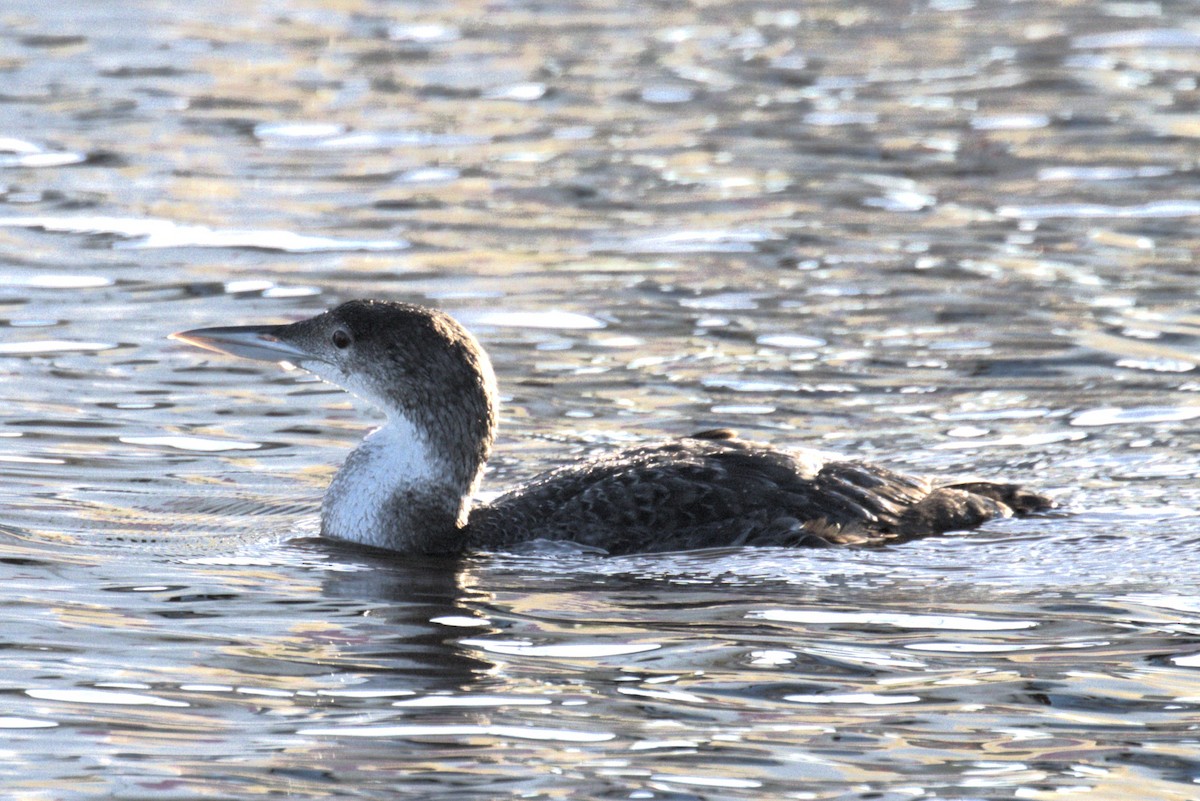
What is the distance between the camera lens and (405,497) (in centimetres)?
764

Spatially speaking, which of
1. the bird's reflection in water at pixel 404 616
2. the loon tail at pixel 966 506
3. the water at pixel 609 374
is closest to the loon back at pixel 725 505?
the loon tail at pixel 966 506

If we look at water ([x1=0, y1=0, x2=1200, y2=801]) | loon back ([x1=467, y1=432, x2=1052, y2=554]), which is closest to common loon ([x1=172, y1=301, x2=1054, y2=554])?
loon back ([x1=467, y1=432, x2=1052, y2=554])

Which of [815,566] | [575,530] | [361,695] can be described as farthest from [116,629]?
[815,566]

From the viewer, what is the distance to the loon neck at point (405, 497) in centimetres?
764

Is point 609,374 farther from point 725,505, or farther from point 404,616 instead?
point 404,616

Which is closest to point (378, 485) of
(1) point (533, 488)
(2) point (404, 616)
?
(1) point (533, 488)

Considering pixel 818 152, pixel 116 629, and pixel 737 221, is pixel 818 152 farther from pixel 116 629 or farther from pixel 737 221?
pixel 116 629

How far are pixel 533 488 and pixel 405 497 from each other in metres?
0.48

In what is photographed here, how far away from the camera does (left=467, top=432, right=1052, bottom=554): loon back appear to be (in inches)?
296

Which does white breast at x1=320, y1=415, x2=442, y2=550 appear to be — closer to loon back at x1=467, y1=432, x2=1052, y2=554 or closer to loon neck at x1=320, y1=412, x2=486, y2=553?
loon neck at x1=320, y1=412, x2=486, y2=553

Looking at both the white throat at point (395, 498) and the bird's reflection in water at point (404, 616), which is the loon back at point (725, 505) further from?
the bird's reflection in water at point (404, 616)

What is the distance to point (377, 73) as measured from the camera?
17.2m

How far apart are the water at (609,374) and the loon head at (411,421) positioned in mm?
277

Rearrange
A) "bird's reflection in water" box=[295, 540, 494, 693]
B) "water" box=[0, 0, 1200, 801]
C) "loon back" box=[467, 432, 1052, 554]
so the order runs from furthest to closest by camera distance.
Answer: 1. "loon back" box=[467, 432, 1052, 554]
2. "bird's reflection in water" box=[295, 540, 494, 693]
3. "water" box=[0, 0, 1200, 801]
